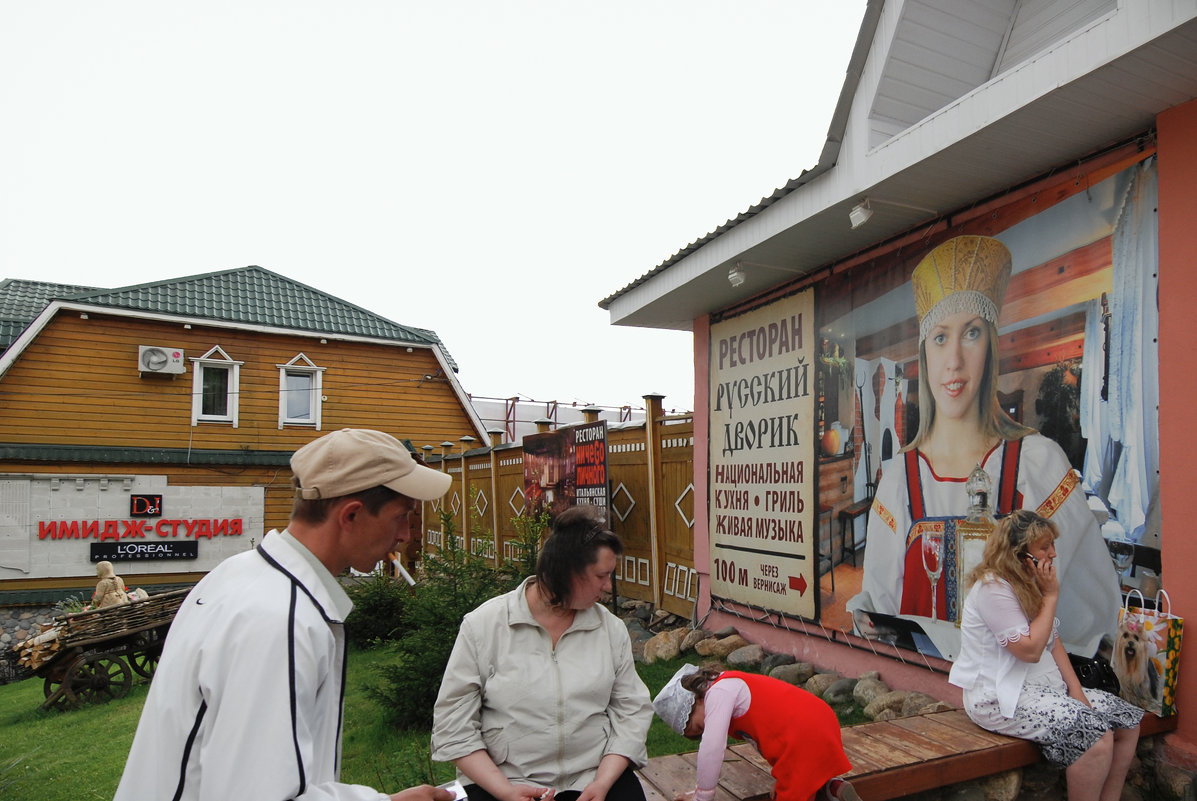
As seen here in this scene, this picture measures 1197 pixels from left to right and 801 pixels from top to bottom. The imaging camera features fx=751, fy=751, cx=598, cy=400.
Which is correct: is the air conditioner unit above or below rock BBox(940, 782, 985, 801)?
above

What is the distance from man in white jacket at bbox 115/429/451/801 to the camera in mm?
1391

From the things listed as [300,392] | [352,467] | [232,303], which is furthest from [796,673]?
[232,303]

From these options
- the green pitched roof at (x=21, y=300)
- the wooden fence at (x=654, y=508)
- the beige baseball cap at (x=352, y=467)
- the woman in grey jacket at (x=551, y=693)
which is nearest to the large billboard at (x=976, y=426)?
the wooden fence at (x=654, y=508)

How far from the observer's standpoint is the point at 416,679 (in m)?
6.64

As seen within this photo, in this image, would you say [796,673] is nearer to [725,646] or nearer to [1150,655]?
[725,646]

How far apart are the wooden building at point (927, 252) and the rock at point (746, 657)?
0.29m

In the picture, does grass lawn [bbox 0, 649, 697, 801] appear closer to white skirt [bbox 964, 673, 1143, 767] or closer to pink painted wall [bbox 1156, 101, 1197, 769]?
white skirt [bbox 964, 673, 1143, 767]

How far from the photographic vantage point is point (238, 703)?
1.39 metres

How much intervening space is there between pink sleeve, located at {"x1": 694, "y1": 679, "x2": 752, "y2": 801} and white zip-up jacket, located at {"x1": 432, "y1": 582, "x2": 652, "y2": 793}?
0.25 meters

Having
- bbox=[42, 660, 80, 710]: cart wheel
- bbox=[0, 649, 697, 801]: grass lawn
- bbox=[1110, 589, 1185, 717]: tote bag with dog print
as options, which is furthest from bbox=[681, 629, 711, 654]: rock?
bbox=[42, 660, 80, 710]: cart wheel

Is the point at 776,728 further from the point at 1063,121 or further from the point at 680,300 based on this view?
the point at 680,300

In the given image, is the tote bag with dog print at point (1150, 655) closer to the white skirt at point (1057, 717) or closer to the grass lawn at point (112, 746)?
the white skirt at point (1057, 717)

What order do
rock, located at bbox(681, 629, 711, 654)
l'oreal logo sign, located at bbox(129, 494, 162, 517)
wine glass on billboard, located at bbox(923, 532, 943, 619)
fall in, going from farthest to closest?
l'oreal logo sign, located at bbox(129, 494, 162, 517) → rock, located at bbox(681, 629, 711, 654) → wine glass on billboard, located at bbox(923, 532, 943, 619)

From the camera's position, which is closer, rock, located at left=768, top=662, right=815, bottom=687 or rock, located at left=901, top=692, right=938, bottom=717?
rock, located at left=901, top=692, right=938, bottom=717
